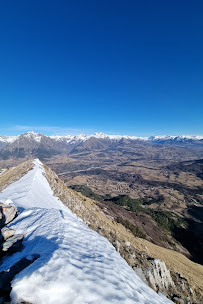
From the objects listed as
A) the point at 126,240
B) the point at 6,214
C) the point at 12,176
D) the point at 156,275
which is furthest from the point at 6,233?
the point at 12,176

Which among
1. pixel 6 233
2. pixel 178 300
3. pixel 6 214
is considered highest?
pixel 6 214

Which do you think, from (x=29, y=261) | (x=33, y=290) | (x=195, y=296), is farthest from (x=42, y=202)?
A: (x=195, y=296)

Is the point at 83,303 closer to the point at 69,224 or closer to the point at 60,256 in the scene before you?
the point at 60,256

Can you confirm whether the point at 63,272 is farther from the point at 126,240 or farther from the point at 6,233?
the point at 126,240

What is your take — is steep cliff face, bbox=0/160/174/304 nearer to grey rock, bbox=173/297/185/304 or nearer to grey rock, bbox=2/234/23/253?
grey rock, bbox=2/234/23/253

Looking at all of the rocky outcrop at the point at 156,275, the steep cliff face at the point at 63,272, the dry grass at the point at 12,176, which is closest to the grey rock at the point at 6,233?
the steep cliff face at the point at 63,272

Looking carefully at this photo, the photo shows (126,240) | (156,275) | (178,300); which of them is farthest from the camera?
(126,240)

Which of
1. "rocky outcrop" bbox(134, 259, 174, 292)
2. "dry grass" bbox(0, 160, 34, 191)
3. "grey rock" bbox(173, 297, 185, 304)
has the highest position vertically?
"dry grass" bbox(0, 160, 34, 191)

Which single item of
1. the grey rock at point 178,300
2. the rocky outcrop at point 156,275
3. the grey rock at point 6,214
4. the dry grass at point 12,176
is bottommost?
the grey rock at point 178,300

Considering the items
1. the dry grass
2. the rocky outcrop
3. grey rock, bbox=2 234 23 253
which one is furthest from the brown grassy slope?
grey rock, bbox=2 234 23 253

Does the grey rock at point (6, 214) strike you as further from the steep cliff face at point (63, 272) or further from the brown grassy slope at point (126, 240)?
the brown grassy slope at point (126, 240)

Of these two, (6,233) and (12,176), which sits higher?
(6,233)
